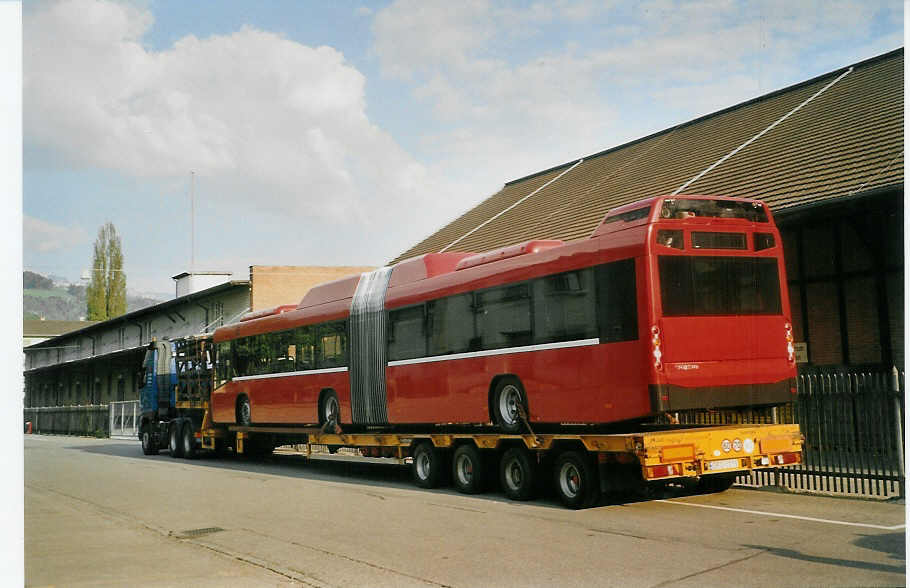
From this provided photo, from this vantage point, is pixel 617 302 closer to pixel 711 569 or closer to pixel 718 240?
pixel 718 240

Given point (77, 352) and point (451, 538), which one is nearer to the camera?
point (451, 538)

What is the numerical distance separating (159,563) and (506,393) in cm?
605

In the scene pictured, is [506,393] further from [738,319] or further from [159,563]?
[159,563]

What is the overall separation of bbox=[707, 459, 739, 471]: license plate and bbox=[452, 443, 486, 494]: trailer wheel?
4.00 meters

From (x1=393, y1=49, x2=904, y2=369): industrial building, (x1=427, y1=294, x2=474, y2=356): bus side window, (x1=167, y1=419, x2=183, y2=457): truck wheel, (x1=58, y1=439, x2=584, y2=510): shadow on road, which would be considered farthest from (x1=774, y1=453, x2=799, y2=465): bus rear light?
(x1=167, y1=419, x2=183, y2=457): truck wheel

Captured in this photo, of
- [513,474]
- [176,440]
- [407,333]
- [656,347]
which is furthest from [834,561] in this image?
[176,440]

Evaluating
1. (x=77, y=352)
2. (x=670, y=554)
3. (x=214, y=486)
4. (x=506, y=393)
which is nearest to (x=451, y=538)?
(x=670, y=554)

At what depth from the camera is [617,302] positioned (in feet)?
37.2

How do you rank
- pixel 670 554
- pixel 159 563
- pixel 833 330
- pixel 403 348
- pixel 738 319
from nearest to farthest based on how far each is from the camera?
1. pixel 670 554
2. pixel 159 563
3. pixel 738 319
4. pixel 403 348
5. pixel 833 330

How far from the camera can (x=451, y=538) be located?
9836mm

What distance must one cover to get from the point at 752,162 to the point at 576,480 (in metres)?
Result: 12.0

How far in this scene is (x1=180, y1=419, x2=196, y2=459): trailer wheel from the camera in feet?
84.9

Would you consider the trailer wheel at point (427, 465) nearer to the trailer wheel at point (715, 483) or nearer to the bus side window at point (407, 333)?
the bus side window at point (407, 333)

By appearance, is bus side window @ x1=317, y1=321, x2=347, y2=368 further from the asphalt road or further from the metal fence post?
the metal fence post
